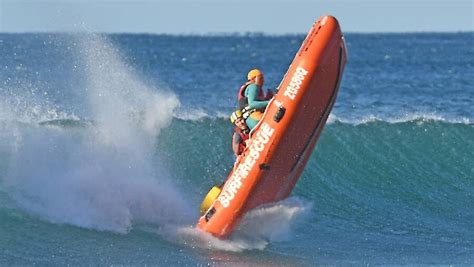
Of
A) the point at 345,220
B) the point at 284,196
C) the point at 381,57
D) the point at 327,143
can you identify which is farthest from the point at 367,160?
the point at 381,57

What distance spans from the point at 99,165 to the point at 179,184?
1587mm

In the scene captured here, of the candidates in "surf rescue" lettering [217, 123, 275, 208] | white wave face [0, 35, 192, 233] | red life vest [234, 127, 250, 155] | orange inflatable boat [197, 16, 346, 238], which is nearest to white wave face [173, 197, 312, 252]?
orange inflatable boat [197, 16, 346, 238]

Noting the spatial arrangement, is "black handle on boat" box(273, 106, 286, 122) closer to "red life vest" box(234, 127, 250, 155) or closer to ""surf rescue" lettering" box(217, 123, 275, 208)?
""surf rescue" lettering" box(217, 123, 275, 208)

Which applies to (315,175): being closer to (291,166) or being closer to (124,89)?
(124,89)

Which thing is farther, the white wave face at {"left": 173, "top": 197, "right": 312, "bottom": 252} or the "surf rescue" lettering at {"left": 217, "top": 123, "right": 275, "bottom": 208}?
the white wave face at {"left": 173, "top": 197, "right": 312, "bottom": 252}

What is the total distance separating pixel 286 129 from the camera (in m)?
15.2

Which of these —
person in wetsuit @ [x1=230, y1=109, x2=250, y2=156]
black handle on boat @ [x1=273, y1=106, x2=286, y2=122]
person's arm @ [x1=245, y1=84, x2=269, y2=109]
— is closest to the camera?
black handle on boat @ [x1=273, y1=106, x2=286, y2=122]

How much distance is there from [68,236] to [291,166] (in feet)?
9.04

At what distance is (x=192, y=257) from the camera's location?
49.3 ft

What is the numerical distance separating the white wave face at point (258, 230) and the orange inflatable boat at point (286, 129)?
0.12 meters

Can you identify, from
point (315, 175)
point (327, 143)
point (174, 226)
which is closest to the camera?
point (174, 226)

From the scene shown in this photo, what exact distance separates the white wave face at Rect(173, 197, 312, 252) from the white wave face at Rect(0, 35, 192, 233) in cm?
89

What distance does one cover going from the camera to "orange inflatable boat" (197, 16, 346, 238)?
15.2m

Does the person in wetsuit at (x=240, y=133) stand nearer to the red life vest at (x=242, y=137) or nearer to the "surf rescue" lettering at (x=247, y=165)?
the red life vest at (x=242, y=137)
